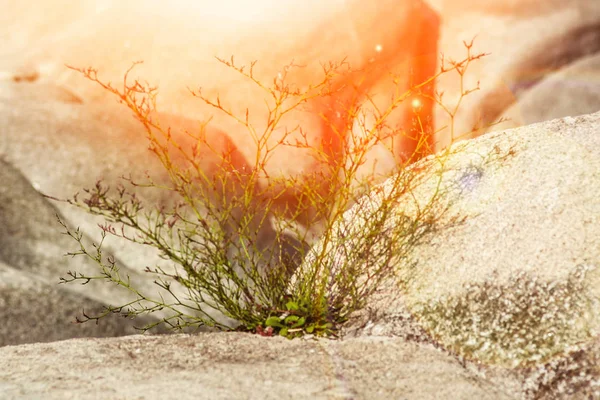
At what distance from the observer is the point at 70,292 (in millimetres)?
3441

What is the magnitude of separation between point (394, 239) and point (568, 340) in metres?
0.74

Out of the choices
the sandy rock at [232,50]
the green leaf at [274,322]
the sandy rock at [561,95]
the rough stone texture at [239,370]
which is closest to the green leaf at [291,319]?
the green leaf at [274,322]

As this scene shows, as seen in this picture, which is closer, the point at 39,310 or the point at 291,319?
the point at 291,319

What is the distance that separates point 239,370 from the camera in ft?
6.35

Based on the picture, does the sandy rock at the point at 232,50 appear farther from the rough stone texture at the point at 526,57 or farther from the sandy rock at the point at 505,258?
the sandy rock at the point at 505,258

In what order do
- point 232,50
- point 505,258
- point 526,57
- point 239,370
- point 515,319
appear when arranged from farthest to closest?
point 526,57
point 232,50
point 505,258
point 515,319
point 239,370

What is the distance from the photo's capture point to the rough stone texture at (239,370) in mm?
1797

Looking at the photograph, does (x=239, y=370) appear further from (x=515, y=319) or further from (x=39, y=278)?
(x=39, y=278)

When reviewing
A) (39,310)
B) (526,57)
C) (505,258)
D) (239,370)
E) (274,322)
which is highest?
(526,57)

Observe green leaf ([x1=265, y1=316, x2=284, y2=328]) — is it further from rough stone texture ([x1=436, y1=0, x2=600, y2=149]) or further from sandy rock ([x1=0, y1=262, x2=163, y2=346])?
rough stone texture ([x1=436, y1=0, x2=600, y2=149])

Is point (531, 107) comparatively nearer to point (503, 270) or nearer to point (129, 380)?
point (503, 270)

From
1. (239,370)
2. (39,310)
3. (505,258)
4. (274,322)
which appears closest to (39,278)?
(39,310)

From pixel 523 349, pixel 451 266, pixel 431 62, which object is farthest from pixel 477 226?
pixel 431 62

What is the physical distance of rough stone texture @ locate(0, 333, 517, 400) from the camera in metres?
1.80
